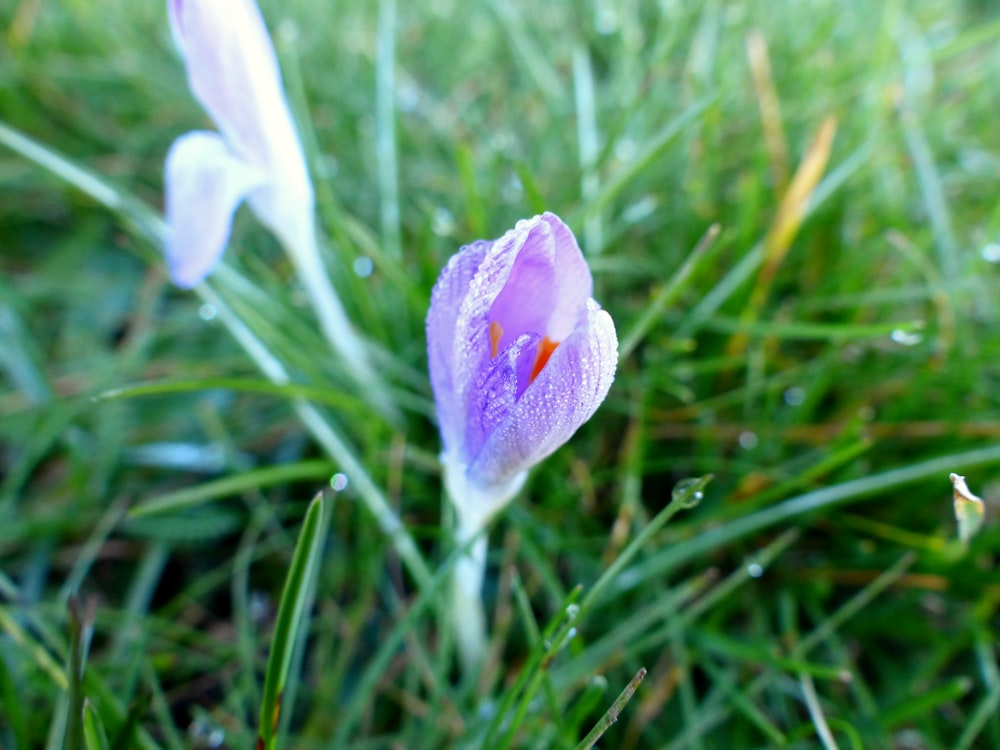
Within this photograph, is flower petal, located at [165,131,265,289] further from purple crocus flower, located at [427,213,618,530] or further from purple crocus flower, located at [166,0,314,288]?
purple crocus flower, located at [427,213,618,530]

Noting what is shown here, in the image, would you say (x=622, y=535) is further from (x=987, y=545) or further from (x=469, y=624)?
(x=987, y=545)

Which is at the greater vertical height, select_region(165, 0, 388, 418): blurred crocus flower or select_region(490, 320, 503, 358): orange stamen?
select_region(165, 0, 388, 418): blurred crocus flower

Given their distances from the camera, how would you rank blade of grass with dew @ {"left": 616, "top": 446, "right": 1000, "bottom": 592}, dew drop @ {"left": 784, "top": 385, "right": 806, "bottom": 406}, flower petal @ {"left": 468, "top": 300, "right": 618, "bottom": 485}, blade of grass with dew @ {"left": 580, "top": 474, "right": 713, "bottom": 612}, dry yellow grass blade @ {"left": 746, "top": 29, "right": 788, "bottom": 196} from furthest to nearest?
dry yellow grass blade @ {"left": 746, "top": 29, "right": 788, "bottom": 196} < dew drop @ {"left": 784, "top": 385, "right": 806, "bottom": 406} < blade of grass with dew @ {"left": 616, "top": 446, "right": 1000, "bottom": 592} < blade of grass with dew @ {"left": 580, "top": 474, "right": 713, "bottom": 612} < flower petal @ {"left": 468, "top": 300, "right": 618, "bottom": 485}

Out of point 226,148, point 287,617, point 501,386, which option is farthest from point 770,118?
point 287,617

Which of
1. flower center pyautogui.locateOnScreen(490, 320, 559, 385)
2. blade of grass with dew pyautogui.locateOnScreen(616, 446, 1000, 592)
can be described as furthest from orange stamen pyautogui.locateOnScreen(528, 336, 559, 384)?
blade of grass with dew pyautogui.locateOnScreen(616, 446, 1000, 592)

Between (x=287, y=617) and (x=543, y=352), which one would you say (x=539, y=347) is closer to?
(x=543, y=352)

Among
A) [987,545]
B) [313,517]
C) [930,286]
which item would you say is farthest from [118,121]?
[987,545]
